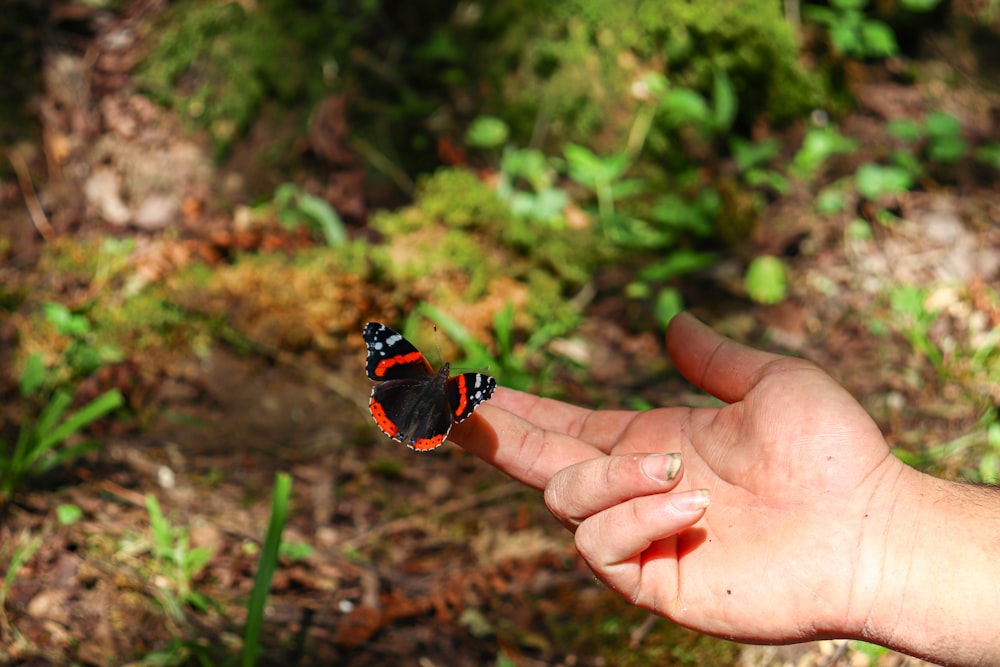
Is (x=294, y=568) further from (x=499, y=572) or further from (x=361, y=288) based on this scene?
(x=361, y=288)

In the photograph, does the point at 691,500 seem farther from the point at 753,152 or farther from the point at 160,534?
the point at 753,152

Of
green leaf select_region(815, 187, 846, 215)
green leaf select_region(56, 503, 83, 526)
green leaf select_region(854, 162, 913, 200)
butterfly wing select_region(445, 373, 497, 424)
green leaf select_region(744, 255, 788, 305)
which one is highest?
butterfly wing select_region(445, 373, 497, 424)

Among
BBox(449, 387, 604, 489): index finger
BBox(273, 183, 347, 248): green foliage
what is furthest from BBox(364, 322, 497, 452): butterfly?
BBox(273, 183, 347, 248): green foliage

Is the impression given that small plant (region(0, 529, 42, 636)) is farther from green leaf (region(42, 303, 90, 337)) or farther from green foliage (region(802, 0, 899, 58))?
green foliage (region(802, 0, 899, 58))

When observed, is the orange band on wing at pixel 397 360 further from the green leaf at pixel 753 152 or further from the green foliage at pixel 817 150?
the green foliage at pixel 817 150

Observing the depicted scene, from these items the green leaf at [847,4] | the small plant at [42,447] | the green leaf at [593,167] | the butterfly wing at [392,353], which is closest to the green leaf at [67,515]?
the small plant at [42,447]

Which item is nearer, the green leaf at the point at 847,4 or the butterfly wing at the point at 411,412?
the butterfly wing at the point at 411,412

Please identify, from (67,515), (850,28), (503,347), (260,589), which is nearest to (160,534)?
(67,515)
